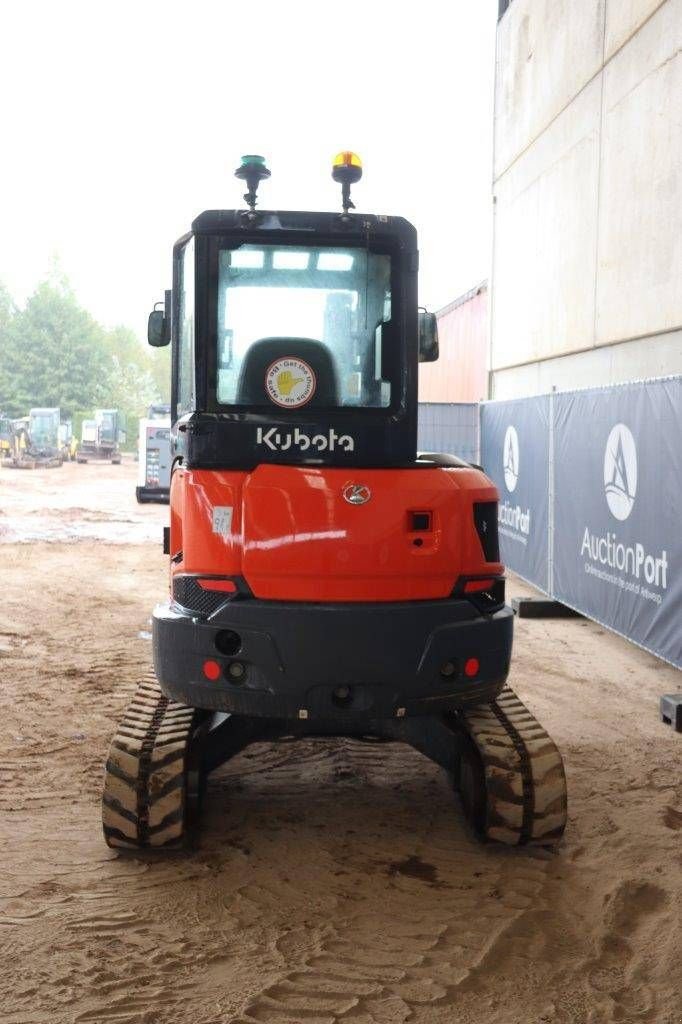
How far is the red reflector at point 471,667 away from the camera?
4.79 meters

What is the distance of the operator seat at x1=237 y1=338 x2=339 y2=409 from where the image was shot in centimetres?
Answer: 483

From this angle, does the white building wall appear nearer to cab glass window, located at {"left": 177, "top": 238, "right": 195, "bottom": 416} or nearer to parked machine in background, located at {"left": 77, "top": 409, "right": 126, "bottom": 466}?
cab glass window, located at {"left": 177, "top": 238, "right": 195, "bottom": 416}

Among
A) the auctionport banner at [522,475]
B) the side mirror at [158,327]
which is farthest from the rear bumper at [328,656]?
the auctionport banner at [522,475]

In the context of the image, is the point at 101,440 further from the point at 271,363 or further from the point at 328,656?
the point at 328,656

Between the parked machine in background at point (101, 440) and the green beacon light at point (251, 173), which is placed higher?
the green beacon light at point (251, 173)

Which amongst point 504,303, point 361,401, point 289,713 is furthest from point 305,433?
point 504,303

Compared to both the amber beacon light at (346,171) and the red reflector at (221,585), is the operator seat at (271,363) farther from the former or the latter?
the red reflector at (221,585)

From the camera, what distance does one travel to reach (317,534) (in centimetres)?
460

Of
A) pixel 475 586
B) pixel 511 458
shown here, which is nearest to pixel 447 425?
pixel 511 458

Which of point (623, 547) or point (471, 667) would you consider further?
point (623, 547)

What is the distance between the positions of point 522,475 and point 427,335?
23.5ft

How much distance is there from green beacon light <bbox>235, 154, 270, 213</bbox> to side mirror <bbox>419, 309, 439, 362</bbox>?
0.98 meters

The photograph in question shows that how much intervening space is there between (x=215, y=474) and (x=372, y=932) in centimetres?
208

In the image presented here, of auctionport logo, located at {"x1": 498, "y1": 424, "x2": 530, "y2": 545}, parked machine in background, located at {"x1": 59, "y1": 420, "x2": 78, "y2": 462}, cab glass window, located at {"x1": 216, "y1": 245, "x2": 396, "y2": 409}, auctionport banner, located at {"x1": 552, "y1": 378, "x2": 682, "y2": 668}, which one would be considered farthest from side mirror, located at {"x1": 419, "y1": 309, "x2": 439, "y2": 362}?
parked machine in background, located at {"x1": 59, "y1": 420, "x2": 78, "y2": 462}
